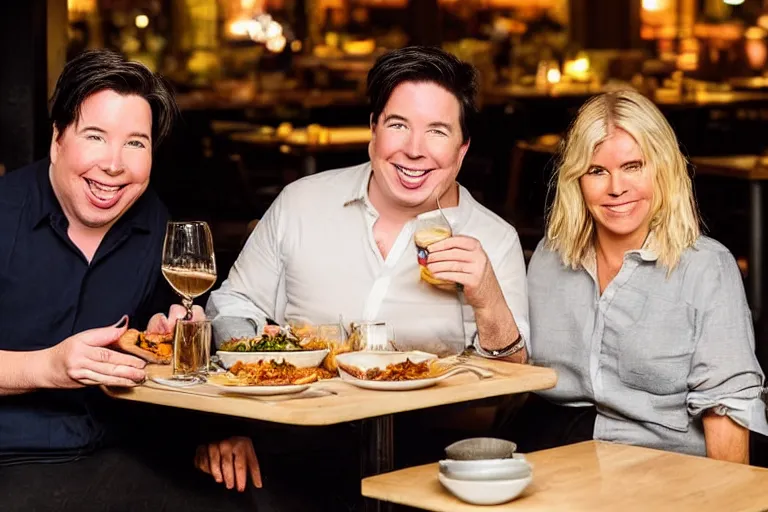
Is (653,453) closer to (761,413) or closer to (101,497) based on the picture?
(761,413)

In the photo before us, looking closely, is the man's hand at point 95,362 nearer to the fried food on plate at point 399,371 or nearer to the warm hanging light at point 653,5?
the fried food on plate at point 399,371

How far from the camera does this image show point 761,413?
3.19m

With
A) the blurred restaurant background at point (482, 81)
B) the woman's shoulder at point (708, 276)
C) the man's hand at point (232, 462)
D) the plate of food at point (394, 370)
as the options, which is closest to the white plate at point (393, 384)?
the plate of food at point (394, 370)

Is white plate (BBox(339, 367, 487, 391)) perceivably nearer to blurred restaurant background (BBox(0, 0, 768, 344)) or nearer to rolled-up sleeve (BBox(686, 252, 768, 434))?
rolled-up sleeve (BBox(686, 252, 768, 434))

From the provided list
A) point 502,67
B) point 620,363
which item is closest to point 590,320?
point 620,363

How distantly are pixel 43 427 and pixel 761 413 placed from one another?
66.5 inches

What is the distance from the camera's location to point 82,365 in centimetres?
282

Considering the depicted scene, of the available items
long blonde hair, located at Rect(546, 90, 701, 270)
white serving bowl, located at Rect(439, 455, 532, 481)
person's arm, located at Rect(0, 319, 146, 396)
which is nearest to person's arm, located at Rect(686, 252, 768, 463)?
long blonde hair, located at Rect(546, 90, 701, 270)

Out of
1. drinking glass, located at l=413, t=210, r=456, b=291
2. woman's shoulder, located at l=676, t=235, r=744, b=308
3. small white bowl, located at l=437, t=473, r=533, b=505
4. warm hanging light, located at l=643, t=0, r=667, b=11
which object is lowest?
small white bowl, located at l=437, t=473, r=533, b=505

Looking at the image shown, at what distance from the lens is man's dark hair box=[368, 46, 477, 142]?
336cm

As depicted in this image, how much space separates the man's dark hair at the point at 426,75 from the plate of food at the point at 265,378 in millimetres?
827

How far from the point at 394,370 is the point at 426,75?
2.93 feet

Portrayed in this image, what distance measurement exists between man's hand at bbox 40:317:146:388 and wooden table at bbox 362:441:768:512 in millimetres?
552

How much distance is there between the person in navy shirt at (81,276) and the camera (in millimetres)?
3176
